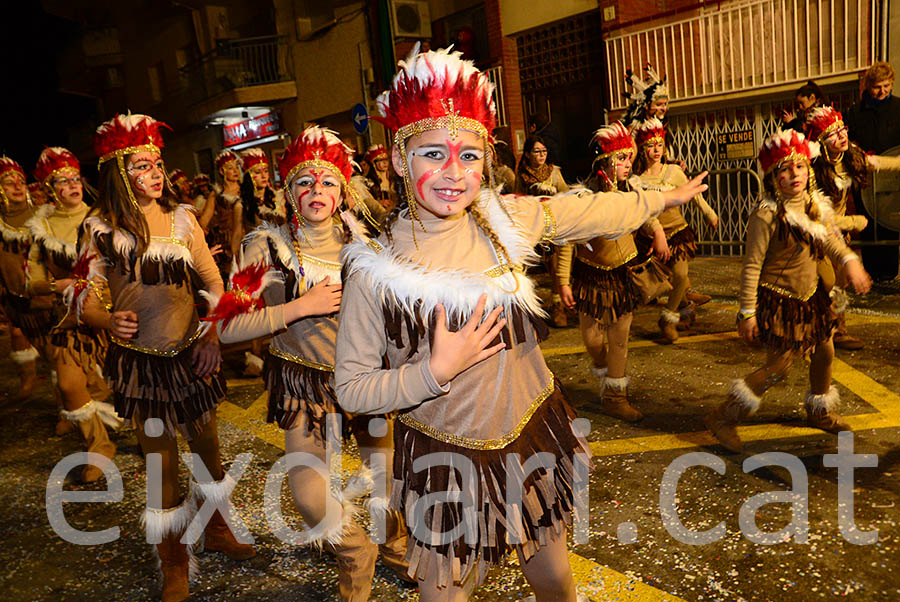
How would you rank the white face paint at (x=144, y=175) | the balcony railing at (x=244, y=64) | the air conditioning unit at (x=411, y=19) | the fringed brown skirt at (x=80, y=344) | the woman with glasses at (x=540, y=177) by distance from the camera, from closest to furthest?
the white face paint at (x=144, y=175) < the fringed brown skirt at (x=80, y=344) < the woman with glasses at (x=540, y=177) < the air conditioning unit at (x=411, y=19) < the balcony railing at (x=244, y=64)

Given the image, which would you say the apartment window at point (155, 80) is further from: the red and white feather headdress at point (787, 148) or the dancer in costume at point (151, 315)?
the red and white feather headdress at point (787, 148)

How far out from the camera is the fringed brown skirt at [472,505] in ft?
6.79

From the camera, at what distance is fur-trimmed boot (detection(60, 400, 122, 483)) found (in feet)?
16.0

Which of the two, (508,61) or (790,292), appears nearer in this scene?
(790,292)

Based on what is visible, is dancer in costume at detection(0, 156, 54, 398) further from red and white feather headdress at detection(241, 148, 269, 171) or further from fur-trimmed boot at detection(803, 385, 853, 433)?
fur-trimmed boot at detection(803, 385, 853, 433)

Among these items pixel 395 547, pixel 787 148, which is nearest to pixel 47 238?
pixel 395 547

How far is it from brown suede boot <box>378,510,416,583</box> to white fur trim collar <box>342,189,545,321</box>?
1.56 m

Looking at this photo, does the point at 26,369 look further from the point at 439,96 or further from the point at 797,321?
the point at 797,321

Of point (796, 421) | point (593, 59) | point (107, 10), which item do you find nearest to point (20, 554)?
point (796, 421)

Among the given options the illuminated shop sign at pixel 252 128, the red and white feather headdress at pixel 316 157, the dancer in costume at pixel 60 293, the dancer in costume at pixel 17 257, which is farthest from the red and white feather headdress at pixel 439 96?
the illuminated shop sign at pixel 252 128

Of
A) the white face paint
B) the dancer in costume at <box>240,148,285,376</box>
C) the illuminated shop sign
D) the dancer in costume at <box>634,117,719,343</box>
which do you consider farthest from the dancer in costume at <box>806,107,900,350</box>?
the illuminated shop sign

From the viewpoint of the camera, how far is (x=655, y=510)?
11.7ft

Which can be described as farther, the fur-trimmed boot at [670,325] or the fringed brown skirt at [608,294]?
the fur-trimmed boot at [670,325]

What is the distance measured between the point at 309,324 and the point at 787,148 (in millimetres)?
→ 2758
